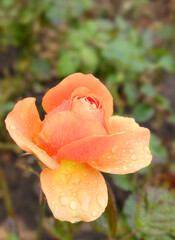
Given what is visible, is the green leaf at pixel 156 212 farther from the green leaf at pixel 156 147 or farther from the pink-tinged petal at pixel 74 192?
the pink-tinged petal at pixel 74 192

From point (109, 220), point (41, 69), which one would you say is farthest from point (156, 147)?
point (41, 69)

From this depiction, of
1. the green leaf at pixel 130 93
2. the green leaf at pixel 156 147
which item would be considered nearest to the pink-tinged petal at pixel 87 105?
the green leaf at pixel 156 147

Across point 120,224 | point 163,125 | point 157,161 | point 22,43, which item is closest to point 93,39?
point 22,43

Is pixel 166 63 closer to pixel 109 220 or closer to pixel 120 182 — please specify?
pixel 120 182

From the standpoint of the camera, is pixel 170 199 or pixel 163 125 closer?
pixel 170 199

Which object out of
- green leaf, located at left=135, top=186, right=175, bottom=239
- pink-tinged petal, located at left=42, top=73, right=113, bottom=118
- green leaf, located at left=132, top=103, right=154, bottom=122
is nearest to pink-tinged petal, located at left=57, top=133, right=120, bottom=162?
pink-tinged petal, located at left=42, top=73, right=113, bottom=118

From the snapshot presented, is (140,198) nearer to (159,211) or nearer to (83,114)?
(159,211)
